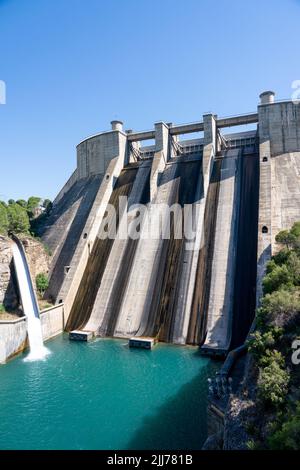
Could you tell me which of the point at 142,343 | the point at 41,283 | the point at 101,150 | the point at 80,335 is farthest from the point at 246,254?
the point at 101,150

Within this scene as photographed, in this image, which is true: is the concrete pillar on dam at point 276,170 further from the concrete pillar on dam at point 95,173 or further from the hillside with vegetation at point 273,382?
the concrete pillar on dam at point 95,173

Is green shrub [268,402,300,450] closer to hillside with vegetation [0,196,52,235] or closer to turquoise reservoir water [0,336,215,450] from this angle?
turquoise reservoir water [0,336,215,450]

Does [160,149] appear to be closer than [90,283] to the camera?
No

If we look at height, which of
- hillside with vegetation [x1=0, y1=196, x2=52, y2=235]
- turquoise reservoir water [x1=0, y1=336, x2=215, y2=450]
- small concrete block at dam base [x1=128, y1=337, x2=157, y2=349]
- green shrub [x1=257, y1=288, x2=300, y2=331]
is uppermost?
hillside with vegetation [x1=0, y1=196, x2=52, y2=235]

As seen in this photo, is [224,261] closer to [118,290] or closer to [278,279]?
[278,279]

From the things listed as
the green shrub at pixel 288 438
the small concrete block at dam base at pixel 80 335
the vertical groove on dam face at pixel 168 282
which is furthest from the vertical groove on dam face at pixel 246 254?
the green shrub at pixel 288 438

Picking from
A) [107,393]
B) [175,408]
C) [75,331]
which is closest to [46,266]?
[75,331]

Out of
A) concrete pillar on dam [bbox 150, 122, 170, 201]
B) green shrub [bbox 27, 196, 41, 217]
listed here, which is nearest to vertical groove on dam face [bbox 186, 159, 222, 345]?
concrete pillar on dam [bbox 150, 122, 170, 201]
